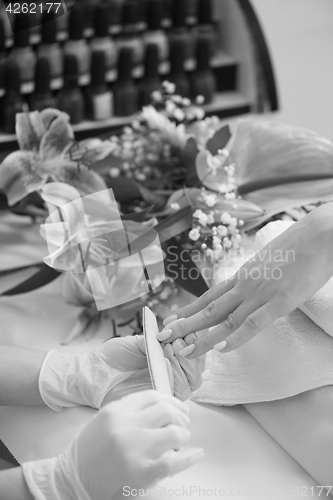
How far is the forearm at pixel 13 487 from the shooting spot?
60 centimetres

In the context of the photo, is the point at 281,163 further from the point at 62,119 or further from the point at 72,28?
the point at 72,28

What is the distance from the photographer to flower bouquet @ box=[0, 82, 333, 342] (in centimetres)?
81

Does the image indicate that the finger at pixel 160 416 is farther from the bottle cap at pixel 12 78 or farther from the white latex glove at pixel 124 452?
the bottle cap at pixel 12 78

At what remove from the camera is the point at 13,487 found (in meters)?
0.60

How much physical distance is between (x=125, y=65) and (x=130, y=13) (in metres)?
0.11

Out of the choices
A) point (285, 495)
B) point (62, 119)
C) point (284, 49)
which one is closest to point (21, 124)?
point (62, 119)

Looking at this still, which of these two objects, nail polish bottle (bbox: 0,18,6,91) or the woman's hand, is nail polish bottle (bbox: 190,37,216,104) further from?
the woman's hand

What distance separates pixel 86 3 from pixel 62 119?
43cm

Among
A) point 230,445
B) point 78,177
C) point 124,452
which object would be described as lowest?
point 230,445

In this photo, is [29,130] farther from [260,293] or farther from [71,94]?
[260,293]

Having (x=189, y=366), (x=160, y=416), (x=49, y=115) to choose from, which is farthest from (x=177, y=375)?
(x=49, y=115)

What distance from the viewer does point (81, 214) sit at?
2.65 feet

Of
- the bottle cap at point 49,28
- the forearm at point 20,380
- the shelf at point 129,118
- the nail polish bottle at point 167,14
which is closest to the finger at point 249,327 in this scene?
the forearm at point 20,380

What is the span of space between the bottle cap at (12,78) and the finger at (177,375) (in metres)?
0.69
